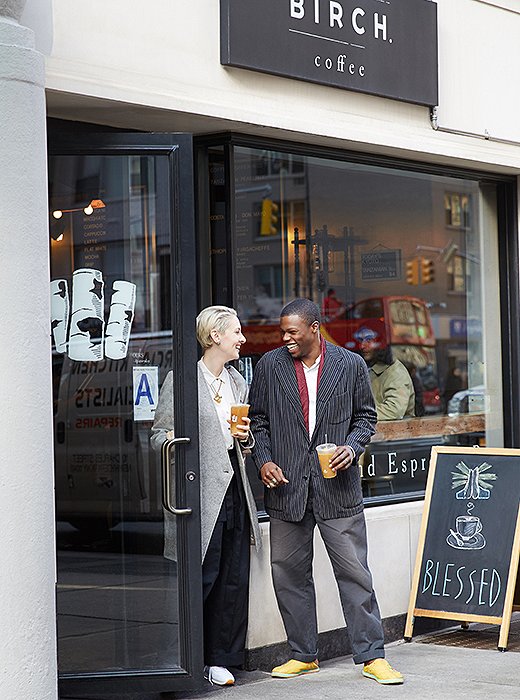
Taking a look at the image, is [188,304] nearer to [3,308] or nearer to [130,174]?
[130,174]

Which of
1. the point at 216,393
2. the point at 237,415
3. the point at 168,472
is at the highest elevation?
the point at 216,393

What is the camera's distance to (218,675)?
6.36 metres

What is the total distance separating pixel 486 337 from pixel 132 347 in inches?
139

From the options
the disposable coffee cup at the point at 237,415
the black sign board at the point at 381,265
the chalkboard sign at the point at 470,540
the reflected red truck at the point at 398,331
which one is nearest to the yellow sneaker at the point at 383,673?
the chalkboard sign at the point at 470,540

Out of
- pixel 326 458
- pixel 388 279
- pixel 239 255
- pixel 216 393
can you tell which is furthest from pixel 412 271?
pixel 326 458

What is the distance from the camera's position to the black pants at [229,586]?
636cm

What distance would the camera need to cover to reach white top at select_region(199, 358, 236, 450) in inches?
249

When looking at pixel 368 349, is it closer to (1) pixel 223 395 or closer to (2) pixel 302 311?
(2) pixel 302 311

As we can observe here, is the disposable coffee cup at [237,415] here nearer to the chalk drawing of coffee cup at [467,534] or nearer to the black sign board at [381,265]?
the chalk drawing of coffee cup at [467,534]

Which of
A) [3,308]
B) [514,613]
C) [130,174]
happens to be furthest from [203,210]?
[514,613]

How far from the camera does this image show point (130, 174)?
6.11m

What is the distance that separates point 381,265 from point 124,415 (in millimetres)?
2657

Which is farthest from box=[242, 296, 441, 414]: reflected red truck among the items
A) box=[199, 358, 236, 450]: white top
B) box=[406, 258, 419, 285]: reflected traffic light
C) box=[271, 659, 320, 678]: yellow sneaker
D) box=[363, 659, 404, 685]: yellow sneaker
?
box=[363, 659, 404, 685]: yellow sneaker

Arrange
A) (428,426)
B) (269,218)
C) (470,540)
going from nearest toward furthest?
(470,540)
(269,218)
(428,426)
